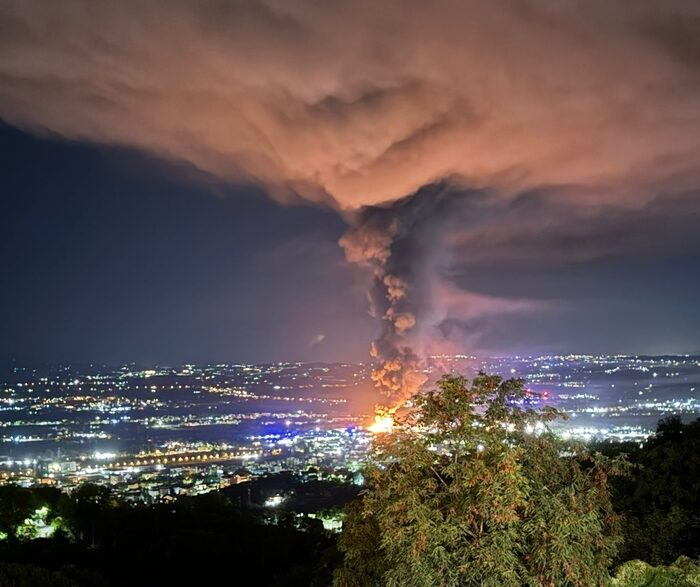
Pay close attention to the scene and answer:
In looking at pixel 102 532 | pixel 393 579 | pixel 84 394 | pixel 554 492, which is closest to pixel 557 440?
pixel 554 492

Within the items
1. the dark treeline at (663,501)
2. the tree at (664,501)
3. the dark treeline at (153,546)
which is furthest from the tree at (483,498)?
the dark treeline at (153,546)

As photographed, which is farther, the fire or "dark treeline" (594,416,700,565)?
"dark treeline" (594,416,700,565)

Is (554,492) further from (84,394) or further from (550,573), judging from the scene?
(84,394)

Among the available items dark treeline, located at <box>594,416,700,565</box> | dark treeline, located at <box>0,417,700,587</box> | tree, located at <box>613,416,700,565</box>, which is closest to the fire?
dark treeline, located at <box>0,417,700,587</box>

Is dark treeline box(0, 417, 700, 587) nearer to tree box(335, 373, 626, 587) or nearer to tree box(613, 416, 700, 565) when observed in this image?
tree box(613, 416, 700, 565)

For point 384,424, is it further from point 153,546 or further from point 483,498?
point 483,498
